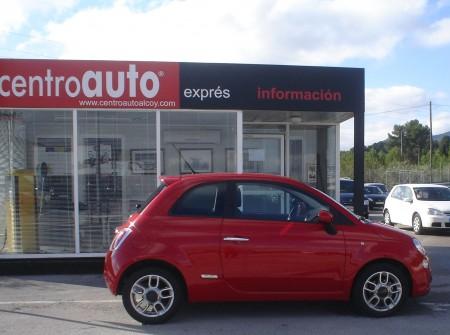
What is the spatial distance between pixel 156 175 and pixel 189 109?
1.33 meters

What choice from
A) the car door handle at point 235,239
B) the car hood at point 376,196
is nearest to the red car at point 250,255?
the car door handle at point 235,239

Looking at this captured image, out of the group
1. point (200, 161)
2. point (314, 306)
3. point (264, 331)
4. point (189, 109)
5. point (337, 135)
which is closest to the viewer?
point (264, 331)

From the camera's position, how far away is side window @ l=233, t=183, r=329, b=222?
241 inches

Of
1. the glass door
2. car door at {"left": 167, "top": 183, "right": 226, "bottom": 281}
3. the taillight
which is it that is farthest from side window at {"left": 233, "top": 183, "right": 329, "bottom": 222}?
the glass door

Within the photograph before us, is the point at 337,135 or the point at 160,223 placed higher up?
the point at 337,135

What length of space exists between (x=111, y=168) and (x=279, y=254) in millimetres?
4773

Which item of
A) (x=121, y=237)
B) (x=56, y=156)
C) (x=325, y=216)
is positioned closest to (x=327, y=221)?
(x=325, y=216)

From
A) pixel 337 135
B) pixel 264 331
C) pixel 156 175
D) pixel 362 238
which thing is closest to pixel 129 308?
pixel 264 331

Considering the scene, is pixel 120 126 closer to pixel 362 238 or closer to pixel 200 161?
pixel 200 161

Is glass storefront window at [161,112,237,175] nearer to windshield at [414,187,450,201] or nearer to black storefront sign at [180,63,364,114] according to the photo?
black storefront sign at [180,63,364,114]

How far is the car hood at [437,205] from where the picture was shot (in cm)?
1467

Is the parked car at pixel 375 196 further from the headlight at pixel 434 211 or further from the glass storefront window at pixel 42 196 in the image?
the glass storefront window at pixel 42 196

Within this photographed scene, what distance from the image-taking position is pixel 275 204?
247 inches

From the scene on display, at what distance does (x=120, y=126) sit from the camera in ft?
32.1
